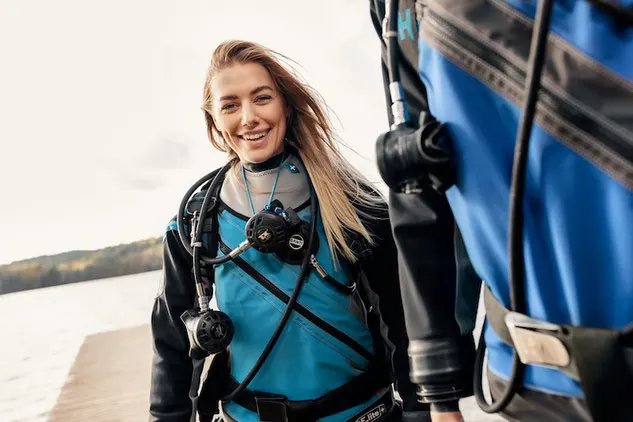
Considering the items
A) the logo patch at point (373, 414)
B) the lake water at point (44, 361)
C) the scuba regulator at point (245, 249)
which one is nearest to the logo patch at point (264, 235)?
the scuba regulator at point (245, 249)

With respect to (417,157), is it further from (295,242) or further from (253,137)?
(253,137)

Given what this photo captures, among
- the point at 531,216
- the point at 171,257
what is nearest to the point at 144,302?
the point at 171,257

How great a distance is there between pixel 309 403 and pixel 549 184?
138cm

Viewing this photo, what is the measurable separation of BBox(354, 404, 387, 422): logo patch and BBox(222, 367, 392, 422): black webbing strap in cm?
4

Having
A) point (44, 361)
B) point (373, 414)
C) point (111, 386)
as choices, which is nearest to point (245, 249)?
point (373, 414)

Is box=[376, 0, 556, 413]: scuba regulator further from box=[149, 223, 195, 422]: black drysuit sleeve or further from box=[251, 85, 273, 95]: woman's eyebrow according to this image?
box=[149, 223, 195, 422]: black drysuit sleeve

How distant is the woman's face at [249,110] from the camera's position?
7.18ft

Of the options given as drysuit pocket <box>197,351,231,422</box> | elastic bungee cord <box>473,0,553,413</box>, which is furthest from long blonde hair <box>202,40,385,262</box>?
elastic bungee cord <box>473,0,553,413</box>

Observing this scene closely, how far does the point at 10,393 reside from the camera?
10820mm

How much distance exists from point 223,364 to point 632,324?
1.68 m

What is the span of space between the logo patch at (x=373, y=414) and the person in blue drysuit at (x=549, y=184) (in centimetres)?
104

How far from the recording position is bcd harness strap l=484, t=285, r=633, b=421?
0.77 m

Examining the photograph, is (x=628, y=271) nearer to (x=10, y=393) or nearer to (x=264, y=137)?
(x=264, y=137)

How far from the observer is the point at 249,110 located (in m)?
2.17
